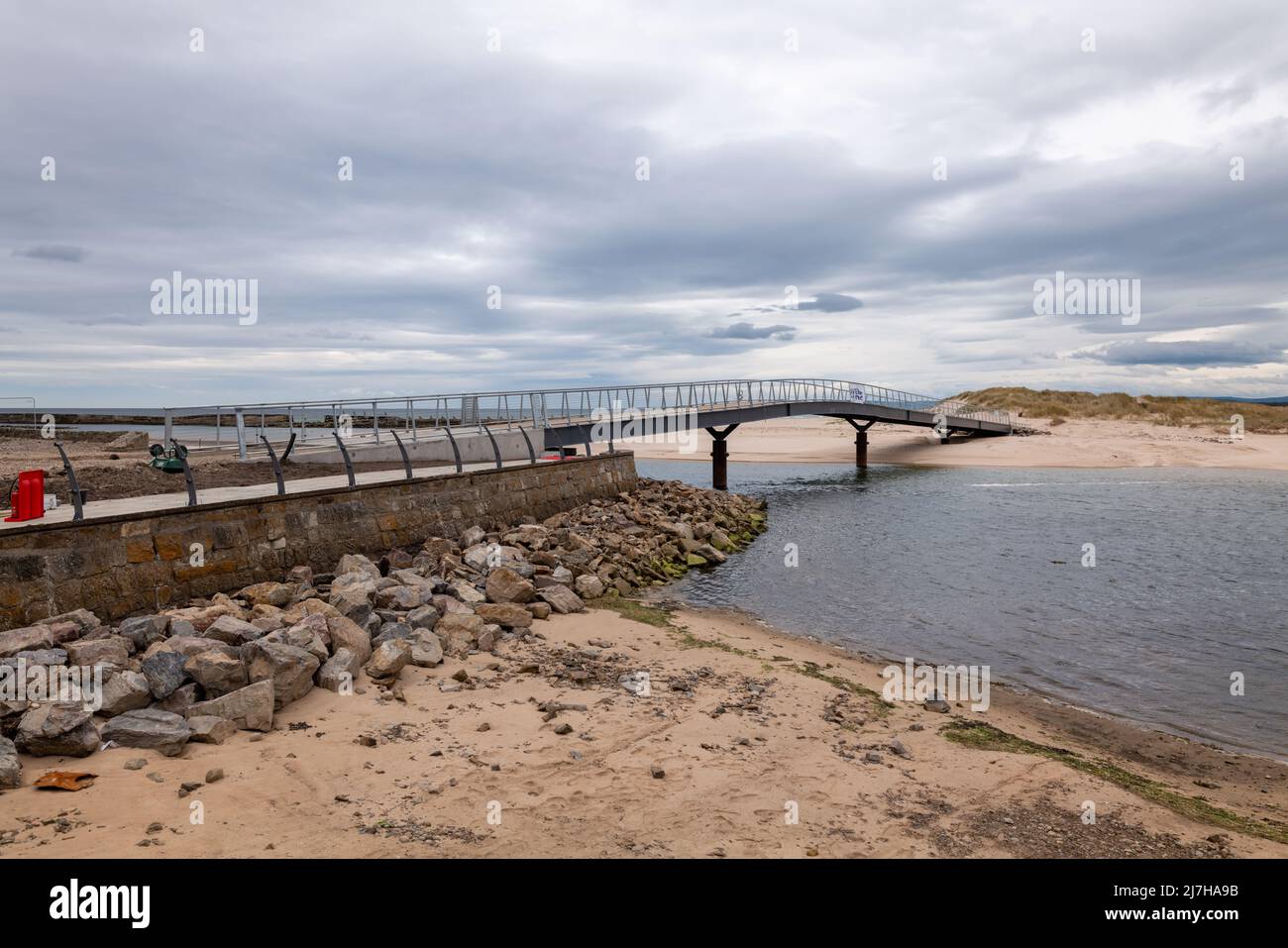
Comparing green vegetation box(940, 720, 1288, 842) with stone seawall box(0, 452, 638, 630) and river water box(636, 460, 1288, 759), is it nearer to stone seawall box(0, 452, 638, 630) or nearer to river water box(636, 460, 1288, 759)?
river water box(636, 460, 1288, 759)

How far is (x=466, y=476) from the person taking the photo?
18.9 m

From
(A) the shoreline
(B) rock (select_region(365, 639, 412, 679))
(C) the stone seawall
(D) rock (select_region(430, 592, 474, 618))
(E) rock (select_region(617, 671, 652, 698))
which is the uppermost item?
(C) the stone seawall

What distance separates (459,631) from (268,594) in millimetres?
2987

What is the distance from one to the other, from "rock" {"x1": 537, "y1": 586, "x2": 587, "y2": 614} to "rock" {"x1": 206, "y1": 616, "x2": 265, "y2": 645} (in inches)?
214

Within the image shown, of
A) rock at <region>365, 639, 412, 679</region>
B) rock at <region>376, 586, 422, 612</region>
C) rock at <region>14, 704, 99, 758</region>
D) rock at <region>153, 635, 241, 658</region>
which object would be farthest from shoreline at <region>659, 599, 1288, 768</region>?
rock at <region>14, 704, 99, 758</region>

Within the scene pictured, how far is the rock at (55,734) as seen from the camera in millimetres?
6875

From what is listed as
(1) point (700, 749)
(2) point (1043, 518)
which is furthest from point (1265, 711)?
(2) point (1043, 518)

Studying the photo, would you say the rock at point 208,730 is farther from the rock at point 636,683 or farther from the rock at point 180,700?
the rock at point 636,683

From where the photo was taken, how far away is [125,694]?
25.3 ft

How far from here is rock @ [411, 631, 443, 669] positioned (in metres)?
10.2

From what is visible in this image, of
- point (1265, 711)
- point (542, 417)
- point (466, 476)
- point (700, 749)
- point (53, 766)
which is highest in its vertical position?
point (542, 417)

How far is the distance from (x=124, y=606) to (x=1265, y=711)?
1626 centimetres

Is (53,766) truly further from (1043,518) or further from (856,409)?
(856,409)

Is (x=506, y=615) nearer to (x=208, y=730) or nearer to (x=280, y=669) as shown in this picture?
(x=280, y=669)
